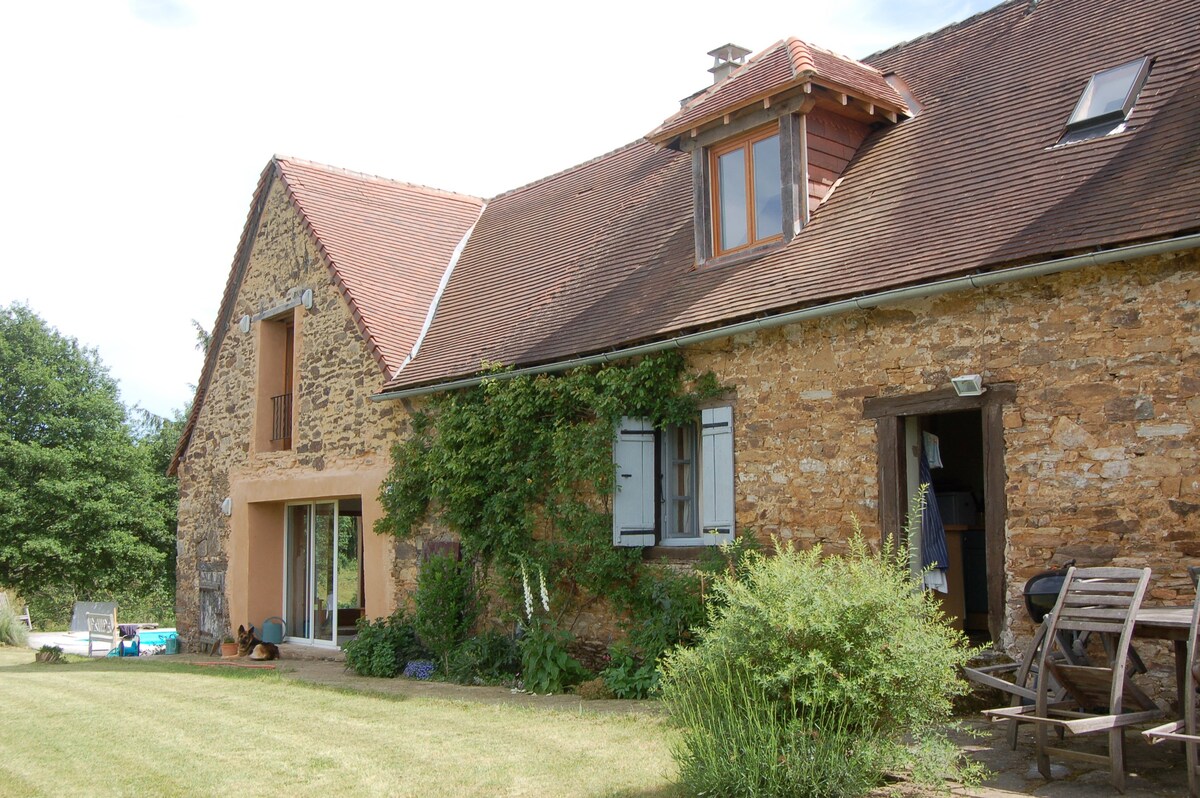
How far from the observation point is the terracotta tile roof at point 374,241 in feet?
47.9

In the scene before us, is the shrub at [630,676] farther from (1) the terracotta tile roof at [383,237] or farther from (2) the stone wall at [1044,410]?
(1) the terracotta tile roof at [383,237]

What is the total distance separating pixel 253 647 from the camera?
1546cm

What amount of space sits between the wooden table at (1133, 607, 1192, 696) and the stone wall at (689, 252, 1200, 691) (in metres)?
1.38

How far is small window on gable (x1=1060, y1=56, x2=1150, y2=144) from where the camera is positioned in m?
8.87

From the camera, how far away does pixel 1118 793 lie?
530 cm

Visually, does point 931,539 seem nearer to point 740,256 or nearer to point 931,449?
point 931,449

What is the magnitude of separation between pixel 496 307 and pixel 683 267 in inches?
130

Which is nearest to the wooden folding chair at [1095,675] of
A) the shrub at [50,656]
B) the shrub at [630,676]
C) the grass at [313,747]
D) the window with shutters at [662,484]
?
the grass at [313,747]

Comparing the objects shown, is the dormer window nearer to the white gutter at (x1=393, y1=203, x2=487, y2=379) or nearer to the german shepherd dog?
the white gutter at (x1=393, y1=203, x2=487, y2=379)

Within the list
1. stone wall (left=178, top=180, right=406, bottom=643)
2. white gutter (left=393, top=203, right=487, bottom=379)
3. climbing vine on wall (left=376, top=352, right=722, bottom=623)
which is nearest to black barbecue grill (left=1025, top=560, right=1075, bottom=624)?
climbing vine on wall (left=376, top=352, right=722, bottom=623)

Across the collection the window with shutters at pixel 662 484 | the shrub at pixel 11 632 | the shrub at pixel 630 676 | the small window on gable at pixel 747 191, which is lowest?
the shrub at pixel 11 632

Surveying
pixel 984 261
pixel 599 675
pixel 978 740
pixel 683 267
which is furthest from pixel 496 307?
pixel 978 740

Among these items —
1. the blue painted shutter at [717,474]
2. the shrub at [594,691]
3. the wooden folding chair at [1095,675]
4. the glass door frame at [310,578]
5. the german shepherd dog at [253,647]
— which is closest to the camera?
the wooden folding chair at [1095,675]

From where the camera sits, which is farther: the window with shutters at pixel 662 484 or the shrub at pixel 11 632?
the shrub at pixel 11 632
